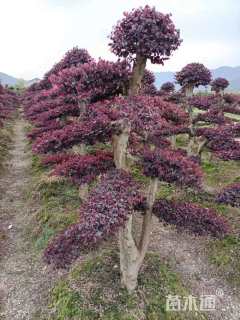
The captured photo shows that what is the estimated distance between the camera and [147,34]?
4344 mm

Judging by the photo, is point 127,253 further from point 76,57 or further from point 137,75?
point 76,57

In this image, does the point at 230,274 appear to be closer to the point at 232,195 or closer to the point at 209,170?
the point at 232,195

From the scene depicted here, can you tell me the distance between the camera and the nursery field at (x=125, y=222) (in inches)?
175

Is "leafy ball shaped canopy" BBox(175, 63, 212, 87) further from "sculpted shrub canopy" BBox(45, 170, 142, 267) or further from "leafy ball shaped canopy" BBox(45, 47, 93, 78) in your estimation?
Answer: "sculpted shrub canopy" BBox(45, 170, 142, 267)

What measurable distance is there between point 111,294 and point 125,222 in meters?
1.78

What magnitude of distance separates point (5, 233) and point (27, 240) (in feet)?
3.04

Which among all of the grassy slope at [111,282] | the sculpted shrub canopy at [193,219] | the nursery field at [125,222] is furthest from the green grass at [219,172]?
the sculpted shrub canopy at [193,219]

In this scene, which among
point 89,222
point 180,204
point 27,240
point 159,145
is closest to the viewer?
point 89,222

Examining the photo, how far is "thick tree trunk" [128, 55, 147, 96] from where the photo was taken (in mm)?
4887

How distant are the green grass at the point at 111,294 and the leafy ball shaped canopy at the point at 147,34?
4.63 m

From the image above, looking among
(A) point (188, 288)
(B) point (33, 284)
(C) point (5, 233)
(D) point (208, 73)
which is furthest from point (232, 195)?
(D) point (208, 73)

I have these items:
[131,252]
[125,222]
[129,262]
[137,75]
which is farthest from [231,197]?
[137,75]

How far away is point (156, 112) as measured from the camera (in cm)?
436
